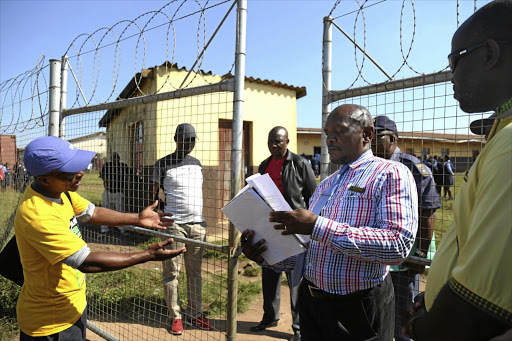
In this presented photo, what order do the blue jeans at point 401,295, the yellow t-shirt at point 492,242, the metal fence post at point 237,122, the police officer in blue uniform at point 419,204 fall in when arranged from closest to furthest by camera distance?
1. the yellow t-shirt at point 492,242
2. the metal fence post at point 237,122
3. the police officer in blue uniform at point 419,204
4. the blue jeans at point 401,295

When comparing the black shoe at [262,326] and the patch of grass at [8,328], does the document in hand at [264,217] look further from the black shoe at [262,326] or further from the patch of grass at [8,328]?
the patch of grass at [8,328]

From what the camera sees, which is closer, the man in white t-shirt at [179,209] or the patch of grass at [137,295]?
the man in white t-shirt at [179,209]

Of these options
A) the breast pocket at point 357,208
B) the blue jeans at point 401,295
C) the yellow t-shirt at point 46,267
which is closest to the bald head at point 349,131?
the breast pocket at point 357,208

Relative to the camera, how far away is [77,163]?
211cm

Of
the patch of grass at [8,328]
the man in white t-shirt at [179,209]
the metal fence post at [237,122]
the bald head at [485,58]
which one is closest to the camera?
the bald head at [485,58]

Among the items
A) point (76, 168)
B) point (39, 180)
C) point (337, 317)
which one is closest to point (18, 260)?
point (39, 180)

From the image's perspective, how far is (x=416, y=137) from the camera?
243 centimetres

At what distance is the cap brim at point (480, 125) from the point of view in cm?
195

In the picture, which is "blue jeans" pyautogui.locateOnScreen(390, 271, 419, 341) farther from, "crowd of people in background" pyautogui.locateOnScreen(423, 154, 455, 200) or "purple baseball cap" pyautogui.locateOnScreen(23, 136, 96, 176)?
"purple baseball cap" pyautogui.locateOnScreen(23, 136, 96, 176)

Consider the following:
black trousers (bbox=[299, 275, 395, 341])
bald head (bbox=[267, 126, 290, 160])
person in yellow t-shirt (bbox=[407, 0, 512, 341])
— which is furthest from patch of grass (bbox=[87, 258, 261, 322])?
person in yellow t-shirt (bbox=[407, 0, 512, 341])

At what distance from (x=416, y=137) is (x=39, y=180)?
2.37 m

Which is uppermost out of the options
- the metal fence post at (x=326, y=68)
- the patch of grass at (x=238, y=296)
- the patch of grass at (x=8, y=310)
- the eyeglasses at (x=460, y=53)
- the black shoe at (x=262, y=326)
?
the metal fence post at (x=326, y=68)

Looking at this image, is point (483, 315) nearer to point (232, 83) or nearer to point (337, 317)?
point (337, 317)

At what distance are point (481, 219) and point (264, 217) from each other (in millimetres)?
1299
